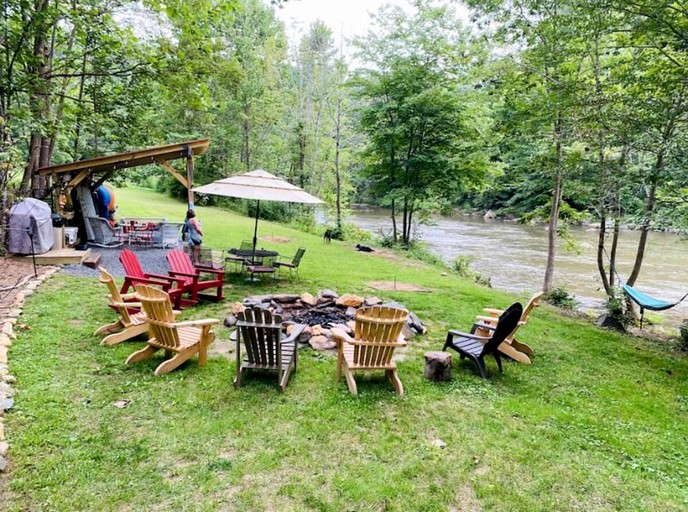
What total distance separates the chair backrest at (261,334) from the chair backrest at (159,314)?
0.74 meters

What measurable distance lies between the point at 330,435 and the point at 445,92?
12713mm

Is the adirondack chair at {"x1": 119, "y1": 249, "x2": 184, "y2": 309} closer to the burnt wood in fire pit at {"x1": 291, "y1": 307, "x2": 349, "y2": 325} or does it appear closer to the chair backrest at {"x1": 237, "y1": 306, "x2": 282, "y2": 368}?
the burnt wood in fire pit at {"x1": 291, "y1": 307, "x2": 349, "y2": 325}

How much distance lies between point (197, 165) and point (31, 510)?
25.1 meters

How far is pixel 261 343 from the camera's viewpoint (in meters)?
3.45

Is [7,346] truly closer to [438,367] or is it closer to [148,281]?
[148,281]

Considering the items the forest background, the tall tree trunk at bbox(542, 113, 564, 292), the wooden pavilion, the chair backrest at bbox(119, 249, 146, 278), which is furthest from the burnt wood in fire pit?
the wooden pavilion

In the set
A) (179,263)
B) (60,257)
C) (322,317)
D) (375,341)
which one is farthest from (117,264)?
(375,341)

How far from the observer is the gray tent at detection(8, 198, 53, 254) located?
734cm

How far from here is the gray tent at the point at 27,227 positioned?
734 centimetres

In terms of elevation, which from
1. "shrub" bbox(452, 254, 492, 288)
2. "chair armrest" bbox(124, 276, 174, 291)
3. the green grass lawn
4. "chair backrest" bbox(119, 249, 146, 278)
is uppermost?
"chair backrest" bbox(119, 249, 146, 278)

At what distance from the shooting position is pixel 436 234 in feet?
72.0

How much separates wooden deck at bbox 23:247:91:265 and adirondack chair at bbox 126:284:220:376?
16.3ft

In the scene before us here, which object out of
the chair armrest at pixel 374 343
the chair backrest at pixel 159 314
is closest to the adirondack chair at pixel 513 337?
the chair armrest at pixel 374 343

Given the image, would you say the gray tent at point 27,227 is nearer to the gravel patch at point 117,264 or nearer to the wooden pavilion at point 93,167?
the gravel patch at point 117,264
